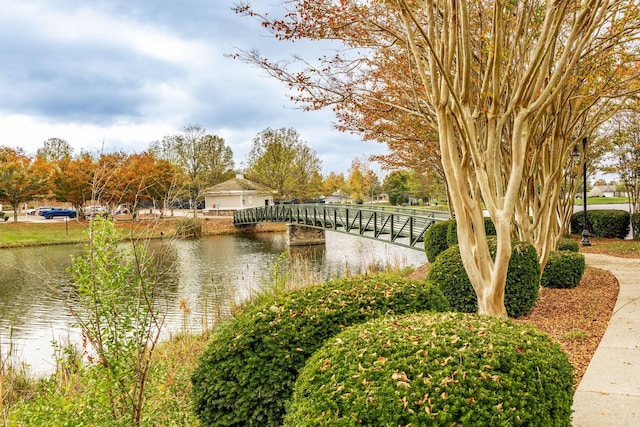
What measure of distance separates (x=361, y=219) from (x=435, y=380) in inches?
→ 605

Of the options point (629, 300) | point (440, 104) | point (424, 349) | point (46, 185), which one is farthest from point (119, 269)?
point (46, 185)

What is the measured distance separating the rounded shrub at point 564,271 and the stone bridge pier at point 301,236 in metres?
17.9

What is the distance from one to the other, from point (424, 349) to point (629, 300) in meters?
5.58

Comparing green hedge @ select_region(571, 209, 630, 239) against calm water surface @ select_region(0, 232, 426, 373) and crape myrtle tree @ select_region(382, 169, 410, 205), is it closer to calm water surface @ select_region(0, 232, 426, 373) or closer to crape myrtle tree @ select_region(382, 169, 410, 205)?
calm water surface @ select_region(0, 232, 426, 373)

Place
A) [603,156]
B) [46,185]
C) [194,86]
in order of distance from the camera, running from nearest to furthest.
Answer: [194,86] < [603,156] < [46,185]

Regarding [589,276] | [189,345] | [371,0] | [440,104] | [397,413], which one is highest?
[371,0]

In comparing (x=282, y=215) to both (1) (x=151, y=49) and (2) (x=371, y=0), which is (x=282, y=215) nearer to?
(1) (x=151, y=49)

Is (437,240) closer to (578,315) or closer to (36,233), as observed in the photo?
(578,315)

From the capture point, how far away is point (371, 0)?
16.9ft

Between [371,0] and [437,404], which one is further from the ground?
[371,0]

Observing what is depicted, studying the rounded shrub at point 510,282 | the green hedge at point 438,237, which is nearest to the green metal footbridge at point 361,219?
the green hedge at point 438,237

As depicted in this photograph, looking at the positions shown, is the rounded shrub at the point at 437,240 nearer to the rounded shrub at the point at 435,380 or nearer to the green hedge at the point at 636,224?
the rounded shrub at the point at 435,380

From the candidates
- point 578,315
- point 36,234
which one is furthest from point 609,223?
point 36,234

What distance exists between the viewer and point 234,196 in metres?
38.1
